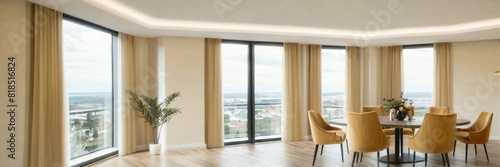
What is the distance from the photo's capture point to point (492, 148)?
6.79 m

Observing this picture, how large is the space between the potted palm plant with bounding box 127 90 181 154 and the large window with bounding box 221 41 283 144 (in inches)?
52.9

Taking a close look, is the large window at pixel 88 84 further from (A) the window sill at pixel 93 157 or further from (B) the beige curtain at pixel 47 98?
(B) the beige curtain at pixel 47 98

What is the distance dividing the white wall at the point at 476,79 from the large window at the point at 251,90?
4040 mm

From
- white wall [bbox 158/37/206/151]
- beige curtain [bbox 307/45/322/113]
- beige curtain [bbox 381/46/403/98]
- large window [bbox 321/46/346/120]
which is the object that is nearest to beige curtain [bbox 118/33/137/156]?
white wall [bbox 158/37/206/151]

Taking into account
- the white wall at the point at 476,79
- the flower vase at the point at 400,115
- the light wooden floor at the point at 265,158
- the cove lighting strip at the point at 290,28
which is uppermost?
the cove lighting strip at the point at 290,28

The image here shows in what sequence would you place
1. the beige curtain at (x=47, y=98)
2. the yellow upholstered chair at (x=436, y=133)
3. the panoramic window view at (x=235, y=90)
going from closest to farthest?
the beige curtain at (x=47, y=98), the yellow upholstered chair at (x=436, y=133), the panoramic window view at (x=235, y=90)

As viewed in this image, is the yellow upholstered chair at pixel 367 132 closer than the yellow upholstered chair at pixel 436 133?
No

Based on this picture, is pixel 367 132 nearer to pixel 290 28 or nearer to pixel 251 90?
pixel 290 28

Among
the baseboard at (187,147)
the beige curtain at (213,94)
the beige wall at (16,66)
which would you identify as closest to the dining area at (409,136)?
the beige curtain at (213,94)

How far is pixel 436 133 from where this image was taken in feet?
15.8

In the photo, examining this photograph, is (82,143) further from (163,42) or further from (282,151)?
(282,151)

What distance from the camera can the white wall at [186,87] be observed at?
695 centimetres

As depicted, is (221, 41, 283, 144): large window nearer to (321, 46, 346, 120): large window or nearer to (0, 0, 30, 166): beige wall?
(321, 46, 346, 120): large window

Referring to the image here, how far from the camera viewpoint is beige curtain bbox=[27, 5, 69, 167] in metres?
4.43
